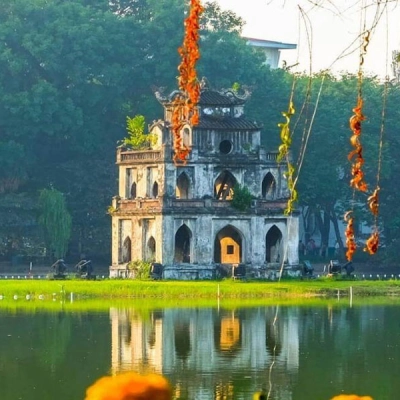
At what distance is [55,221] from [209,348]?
3327cm

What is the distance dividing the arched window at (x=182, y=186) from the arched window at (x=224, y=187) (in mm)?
1363

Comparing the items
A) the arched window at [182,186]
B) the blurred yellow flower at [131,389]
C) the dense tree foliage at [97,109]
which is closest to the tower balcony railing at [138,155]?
the arched window at [182,186]

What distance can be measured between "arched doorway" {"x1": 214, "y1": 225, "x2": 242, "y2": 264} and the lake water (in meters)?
12.5

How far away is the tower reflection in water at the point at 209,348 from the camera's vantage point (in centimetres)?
3285

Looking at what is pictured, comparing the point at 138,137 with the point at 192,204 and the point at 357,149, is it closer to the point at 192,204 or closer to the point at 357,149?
→ the point at 192,204

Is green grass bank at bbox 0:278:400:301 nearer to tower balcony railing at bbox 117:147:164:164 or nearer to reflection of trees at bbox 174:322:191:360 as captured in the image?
tower balcony railing at bbox 117:147:164:164

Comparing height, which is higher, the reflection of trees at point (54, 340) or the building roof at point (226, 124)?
the building roof at point (226, 124)

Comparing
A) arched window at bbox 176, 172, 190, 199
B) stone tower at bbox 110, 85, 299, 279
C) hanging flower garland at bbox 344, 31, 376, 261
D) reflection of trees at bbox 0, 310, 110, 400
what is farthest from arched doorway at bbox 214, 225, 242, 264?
hanging flower garland at bbox 344, 31, 376, 261

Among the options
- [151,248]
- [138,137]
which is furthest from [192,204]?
[138,137]

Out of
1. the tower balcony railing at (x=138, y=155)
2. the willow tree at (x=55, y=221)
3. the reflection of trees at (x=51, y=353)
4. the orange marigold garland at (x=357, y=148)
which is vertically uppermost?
the tower balcony railing at (x=138, y=155)

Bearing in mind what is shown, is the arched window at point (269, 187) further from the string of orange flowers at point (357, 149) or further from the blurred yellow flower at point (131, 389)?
the blurred yellow flower at point (131, 389)

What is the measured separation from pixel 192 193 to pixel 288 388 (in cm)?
3420

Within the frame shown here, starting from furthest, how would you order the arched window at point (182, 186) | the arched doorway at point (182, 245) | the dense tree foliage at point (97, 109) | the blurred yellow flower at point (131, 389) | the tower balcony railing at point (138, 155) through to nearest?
1. the dense tree foliage at point (97, 109)
2. the arched window at point (182, 186)
3. the arched doorway at point (182, 245)
4. the tower balcony railing at point (138, 155)
5. the blurred yellow flower at point (131, 389)

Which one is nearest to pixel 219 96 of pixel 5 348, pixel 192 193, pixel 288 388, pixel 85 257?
pixel 192 193
